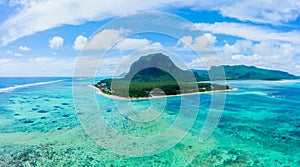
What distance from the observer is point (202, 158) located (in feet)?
35.3

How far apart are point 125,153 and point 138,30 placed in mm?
7048

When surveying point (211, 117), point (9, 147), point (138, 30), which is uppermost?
point (138, 30)

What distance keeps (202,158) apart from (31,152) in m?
7.48

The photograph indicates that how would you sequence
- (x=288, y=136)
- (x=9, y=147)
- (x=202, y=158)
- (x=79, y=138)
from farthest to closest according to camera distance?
(x=288, y=136), (x=79, y=138), (x=9, y=147), (x=202, y=158)

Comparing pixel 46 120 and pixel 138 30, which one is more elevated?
pixel 138 30

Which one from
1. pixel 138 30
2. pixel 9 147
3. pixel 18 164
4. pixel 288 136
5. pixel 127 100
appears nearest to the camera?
pixel 138 30

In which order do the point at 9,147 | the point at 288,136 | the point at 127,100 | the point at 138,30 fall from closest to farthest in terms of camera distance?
the point at 138,30
the point at 9,147
the point at 288,136
the point at 127,100

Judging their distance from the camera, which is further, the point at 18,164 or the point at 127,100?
the point at 127,100

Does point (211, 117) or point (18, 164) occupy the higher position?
point (211, 117)

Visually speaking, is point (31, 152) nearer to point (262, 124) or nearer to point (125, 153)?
point (125, 153)

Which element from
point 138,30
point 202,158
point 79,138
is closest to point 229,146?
point 202,158

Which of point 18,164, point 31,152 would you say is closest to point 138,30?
point 18,164

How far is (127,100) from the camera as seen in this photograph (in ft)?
92.5

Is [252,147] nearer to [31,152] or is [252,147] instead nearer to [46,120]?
[31,152]
